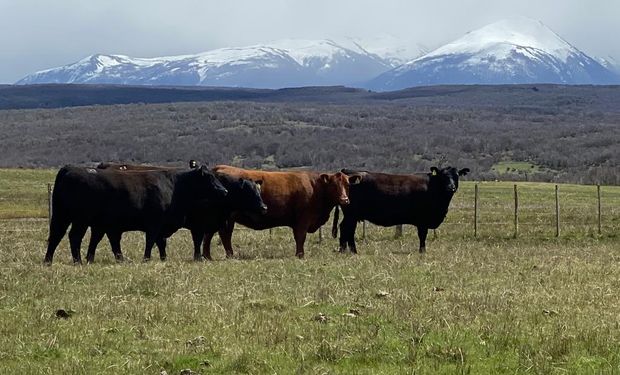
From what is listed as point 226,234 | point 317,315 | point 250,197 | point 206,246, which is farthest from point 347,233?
point 317,315

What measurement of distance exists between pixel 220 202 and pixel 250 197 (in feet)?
2.11

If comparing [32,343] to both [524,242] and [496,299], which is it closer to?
[496,299]

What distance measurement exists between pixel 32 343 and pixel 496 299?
19.1 ft

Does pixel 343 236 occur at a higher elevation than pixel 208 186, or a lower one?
lower

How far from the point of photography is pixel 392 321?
34.8 ft

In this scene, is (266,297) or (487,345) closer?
(487,345)

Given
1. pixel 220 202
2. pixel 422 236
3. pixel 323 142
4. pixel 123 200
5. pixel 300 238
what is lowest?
pixel 323 142

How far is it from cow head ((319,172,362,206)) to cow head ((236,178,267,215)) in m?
1.80

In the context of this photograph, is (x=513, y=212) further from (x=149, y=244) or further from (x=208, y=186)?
(x=149, y=244)

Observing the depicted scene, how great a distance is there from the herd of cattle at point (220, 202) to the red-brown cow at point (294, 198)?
0.02 m

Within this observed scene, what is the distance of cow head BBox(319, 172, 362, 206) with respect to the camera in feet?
67.9

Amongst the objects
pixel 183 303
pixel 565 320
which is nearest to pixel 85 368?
pixel 183 303

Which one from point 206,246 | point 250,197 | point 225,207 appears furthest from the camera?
point 225,207

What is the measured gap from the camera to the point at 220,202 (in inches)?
773
